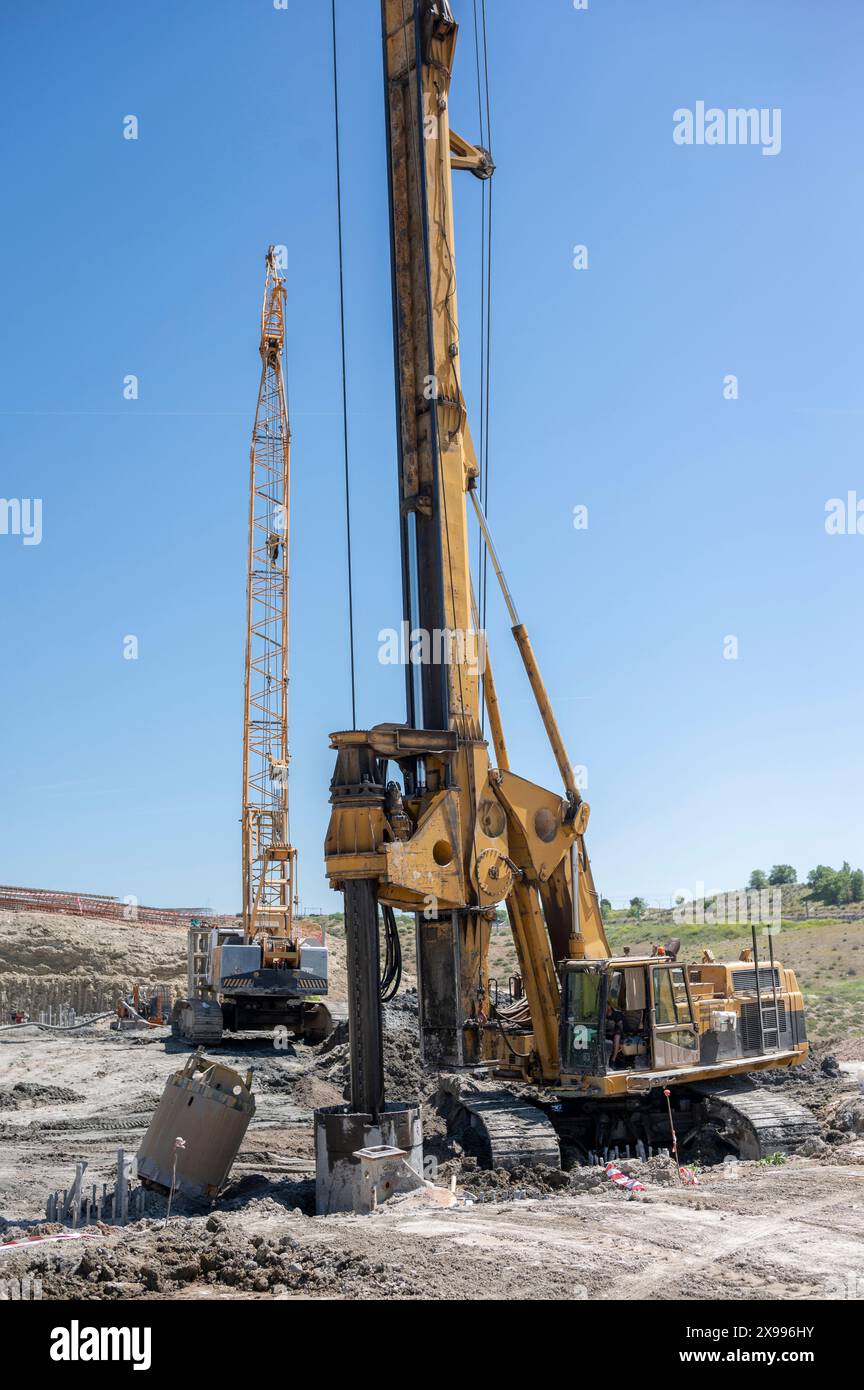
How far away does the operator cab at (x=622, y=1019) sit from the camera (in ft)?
44.7

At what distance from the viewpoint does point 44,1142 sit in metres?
18.6

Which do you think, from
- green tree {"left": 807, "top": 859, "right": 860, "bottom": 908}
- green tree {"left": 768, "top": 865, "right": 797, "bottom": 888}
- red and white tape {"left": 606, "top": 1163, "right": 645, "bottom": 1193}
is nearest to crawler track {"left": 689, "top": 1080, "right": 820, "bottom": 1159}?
red and white tape {"left": 606, "top": 1163, "right": 645, "bottom": 1193}

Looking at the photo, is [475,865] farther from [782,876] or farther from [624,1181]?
[782,876]

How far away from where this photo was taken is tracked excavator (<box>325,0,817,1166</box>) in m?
12.9

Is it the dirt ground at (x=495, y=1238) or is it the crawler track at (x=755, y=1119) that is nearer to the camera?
the dirt ground at (x=495, y=1238)

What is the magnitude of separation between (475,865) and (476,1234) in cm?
416

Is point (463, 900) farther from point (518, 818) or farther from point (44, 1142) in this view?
point (44, 1142)

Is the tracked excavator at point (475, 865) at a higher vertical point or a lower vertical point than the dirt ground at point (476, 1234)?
higher

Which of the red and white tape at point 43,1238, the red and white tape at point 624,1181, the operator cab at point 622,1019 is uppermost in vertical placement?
the operator cab at point 622,1019

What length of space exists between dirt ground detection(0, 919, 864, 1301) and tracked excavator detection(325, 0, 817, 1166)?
1.09 meters

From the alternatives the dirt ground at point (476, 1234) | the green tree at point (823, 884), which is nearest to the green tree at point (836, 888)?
the green tree at point (823, 884)

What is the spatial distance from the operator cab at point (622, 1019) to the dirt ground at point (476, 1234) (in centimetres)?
125

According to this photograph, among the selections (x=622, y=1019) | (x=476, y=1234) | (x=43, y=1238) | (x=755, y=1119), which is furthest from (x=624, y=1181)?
(x=43, y=1238)

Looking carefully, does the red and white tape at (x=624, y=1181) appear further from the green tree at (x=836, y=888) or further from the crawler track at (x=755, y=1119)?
the green tree at (x=836, y=888)
